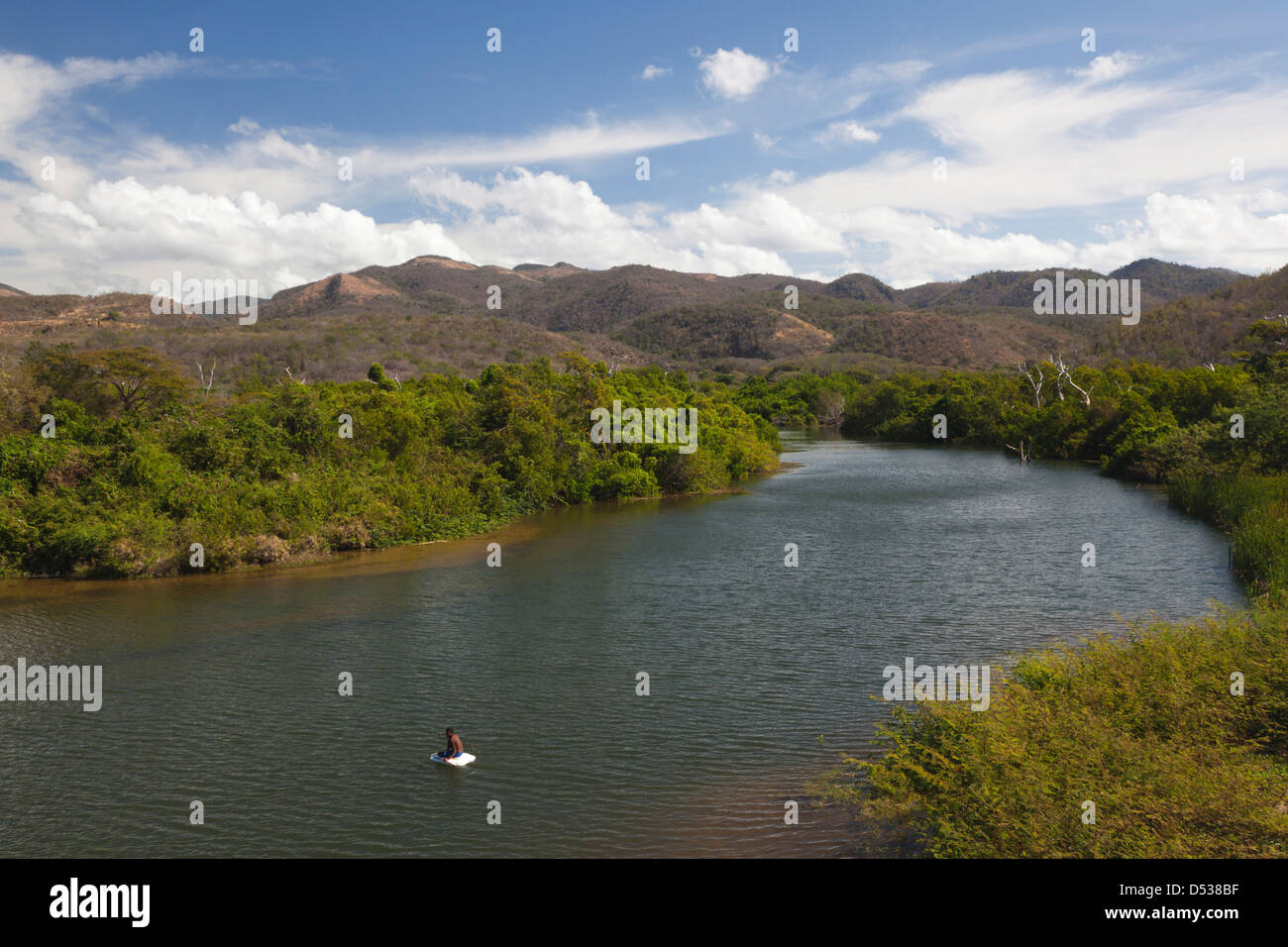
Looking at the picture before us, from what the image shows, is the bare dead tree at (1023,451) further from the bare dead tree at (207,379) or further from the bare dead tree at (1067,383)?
the bare dead tree at (207,379)

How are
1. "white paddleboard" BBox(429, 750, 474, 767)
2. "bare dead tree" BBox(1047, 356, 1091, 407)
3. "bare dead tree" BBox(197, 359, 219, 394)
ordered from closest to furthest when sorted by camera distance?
"white paddleboard" BBox(429, 750, 474, 767) → "bare dead tree" BBox(197, 359, 219, 394) → "bare dead tree" BBox(1047, 356, 1091, 407)

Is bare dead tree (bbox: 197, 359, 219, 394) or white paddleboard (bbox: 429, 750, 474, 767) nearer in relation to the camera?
white paddleboard (bbox: 429, 750, 474, 767)

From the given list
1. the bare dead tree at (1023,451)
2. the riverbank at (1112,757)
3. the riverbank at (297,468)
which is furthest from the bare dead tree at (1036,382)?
the riverbank at (1112,757)

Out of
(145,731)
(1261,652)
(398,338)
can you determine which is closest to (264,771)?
(145,731)

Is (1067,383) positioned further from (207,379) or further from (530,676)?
(207,379)

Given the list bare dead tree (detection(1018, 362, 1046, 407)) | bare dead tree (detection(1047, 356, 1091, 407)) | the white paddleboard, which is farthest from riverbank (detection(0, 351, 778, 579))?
bare dead tree (detection(1018, 362, 1046, 407))

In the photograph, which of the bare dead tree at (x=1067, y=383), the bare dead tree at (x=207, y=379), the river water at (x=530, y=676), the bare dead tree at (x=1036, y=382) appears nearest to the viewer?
the river water at (x=530, y=676)

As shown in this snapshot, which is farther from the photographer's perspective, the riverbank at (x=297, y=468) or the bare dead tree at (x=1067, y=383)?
the bare dead tree at (x=1067, y=383)

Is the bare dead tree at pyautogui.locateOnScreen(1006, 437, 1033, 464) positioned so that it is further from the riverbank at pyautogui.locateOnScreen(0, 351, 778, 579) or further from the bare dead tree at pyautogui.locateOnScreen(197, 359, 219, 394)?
the bare dead tree at pyautogui.locateOnScreen(197, 359, 219, 394)

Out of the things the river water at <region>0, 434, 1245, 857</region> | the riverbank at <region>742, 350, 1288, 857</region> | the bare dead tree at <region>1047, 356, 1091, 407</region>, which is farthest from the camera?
the bare dead tree at <region>1047, 356, 1091, 407</region>
